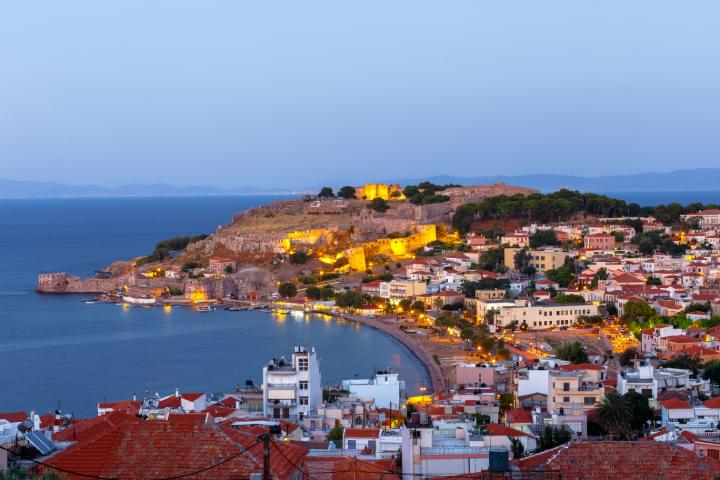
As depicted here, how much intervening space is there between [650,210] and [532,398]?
94.7 ft

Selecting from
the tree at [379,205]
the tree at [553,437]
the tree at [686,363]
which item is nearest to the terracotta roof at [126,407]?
the tree at [553,437]

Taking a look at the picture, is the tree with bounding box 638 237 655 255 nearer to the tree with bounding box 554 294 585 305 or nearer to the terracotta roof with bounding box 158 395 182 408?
the tree with bounding box 554 294 585 305

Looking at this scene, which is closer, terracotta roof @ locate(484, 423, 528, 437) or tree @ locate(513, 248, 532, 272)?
terracotta roof @ locate(484, 423, 528, 437)

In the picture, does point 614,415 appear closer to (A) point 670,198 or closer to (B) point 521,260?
(B) point 521,260

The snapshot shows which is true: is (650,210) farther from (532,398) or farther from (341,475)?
(341,475)

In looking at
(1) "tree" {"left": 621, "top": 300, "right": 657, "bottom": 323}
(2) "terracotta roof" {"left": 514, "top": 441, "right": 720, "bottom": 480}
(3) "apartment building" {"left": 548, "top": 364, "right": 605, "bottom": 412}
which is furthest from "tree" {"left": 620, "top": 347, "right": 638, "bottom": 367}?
(2) "terracotta roof" {"left": 514, "top": 441, "right": 720, "bottom": 480}

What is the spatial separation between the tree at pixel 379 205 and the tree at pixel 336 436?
34.2m

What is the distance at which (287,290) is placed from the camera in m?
36.4

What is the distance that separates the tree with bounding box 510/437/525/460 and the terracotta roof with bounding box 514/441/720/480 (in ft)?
8.34

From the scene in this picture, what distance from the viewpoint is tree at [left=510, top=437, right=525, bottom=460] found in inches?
361

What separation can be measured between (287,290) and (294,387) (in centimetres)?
2275

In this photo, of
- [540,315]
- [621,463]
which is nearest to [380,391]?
[621,463]

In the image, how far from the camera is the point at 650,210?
42.0m

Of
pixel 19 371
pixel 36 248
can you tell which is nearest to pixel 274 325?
pixel 19 371
